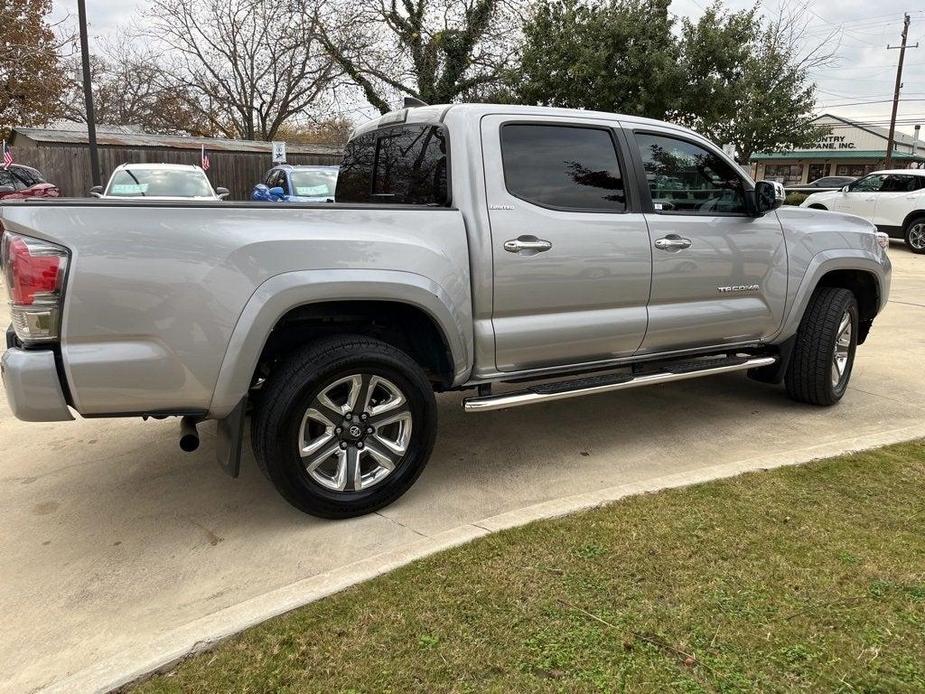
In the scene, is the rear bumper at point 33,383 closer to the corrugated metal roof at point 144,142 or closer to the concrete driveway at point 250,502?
the concrete driveway at point 250,502

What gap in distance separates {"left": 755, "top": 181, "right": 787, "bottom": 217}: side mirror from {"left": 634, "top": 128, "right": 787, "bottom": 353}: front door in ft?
0.25

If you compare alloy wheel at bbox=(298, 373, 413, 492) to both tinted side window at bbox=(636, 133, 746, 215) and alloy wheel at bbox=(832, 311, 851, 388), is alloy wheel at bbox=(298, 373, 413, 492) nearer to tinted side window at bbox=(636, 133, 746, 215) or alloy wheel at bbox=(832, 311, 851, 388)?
tinted side window at bbox=(636, 133, 746, 215)

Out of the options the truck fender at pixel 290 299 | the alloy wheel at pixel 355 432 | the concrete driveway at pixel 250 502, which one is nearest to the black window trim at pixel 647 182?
the concrete driveway at pixel 250 502

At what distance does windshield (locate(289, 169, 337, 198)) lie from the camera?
12.6m

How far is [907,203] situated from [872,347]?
11.8 meters

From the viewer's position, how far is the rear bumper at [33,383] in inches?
109

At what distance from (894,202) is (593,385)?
16.5m

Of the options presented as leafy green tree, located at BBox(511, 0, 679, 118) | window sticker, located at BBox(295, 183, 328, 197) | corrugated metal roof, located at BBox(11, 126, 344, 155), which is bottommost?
window sticker, located at BBox(295, 183, 328, 197)

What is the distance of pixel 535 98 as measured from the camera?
20188 mm

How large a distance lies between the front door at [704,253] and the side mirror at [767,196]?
0.08 metres

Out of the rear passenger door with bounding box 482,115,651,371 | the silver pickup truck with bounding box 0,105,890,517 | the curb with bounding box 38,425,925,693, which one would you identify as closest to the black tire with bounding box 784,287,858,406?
the silver pickup truck with bounding box 0,105,890,517

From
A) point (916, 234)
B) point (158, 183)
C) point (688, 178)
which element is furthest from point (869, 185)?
point (158, 183)

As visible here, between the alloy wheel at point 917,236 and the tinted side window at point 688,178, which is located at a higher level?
the tinted side window at point 688,178

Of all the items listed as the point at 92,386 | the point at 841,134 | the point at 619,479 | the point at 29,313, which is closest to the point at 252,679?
the point at 92,386
